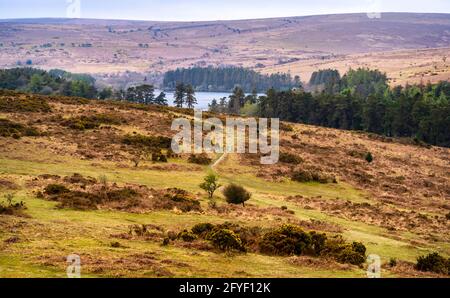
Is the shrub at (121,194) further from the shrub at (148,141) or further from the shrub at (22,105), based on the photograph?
the shrub at (22,105)

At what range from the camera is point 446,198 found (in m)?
55.0

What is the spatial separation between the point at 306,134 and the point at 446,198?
33424 millimetres

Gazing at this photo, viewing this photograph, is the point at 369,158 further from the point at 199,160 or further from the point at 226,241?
the point at 226,241

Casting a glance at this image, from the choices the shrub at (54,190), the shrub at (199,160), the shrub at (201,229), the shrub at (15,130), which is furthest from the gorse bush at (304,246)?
the shrub at (15,130)

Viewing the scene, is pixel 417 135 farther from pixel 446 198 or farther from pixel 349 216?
pixel 349 216

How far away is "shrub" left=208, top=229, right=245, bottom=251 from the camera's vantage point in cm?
2614

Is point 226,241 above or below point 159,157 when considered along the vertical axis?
above

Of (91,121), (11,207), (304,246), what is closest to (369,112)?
(91,121)

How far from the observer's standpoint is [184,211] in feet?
117

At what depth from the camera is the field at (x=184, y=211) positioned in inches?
914

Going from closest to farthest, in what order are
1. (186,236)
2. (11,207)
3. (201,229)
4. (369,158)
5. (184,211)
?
(186,236) < (201,229) < (11,207) < (184,211) < (369,158)

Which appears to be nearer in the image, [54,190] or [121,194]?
[54,190]

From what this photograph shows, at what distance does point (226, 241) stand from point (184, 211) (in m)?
9.60

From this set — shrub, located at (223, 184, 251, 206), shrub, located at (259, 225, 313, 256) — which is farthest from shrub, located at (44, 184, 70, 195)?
shrub, located at (259, 225, 313, 256)
